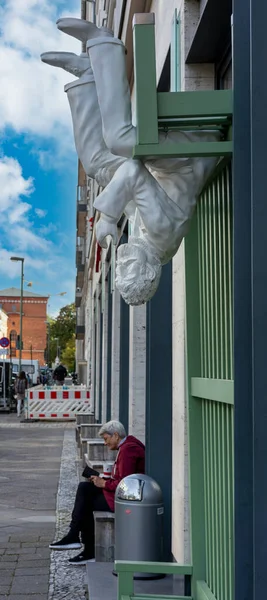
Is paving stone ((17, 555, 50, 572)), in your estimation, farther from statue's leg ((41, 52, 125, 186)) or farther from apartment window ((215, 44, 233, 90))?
statue's leg ((41, 52, 125, 186))

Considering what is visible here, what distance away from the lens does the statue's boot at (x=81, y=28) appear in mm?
3148

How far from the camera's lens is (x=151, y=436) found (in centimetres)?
716

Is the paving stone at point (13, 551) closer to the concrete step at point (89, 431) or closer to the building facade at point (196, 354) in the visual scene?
the building facade at point (196, 354)

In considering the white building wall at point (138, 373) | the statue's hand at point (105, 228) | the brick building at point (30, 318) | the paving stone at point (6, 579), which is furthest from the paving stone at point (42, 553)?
the brick building at point (30, 318)

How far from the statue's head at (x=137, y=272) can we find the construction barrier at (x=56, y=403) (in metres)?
25.0

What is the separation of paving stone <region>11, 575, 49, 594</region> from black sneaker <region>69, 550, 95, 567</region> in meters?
0.44

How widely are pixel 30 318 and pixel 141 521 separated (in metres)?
123

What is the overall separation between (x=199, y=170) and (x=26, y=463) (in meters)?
13.7

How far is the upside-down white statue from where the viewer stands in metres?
2.99

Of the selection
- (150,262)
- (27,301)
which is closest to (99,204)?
(150,262)

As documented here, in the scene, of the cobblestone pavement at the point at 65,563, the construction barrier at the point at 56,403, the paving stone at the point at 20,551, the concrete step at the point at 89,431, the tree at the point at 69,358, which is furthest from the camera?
the tree at the point at 69,358

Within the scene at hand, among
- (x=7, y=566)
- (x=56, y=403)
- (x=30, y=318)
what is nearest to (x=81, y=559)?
(x=7, y=566)

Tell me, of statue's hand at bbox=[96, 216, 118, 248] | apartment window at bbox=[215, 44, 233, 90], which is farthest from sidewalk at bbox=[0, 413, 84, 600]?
statue's hand at bbox=[96, 216, 118, 248]

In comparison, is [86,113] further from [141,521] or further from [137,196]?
[141,521]
